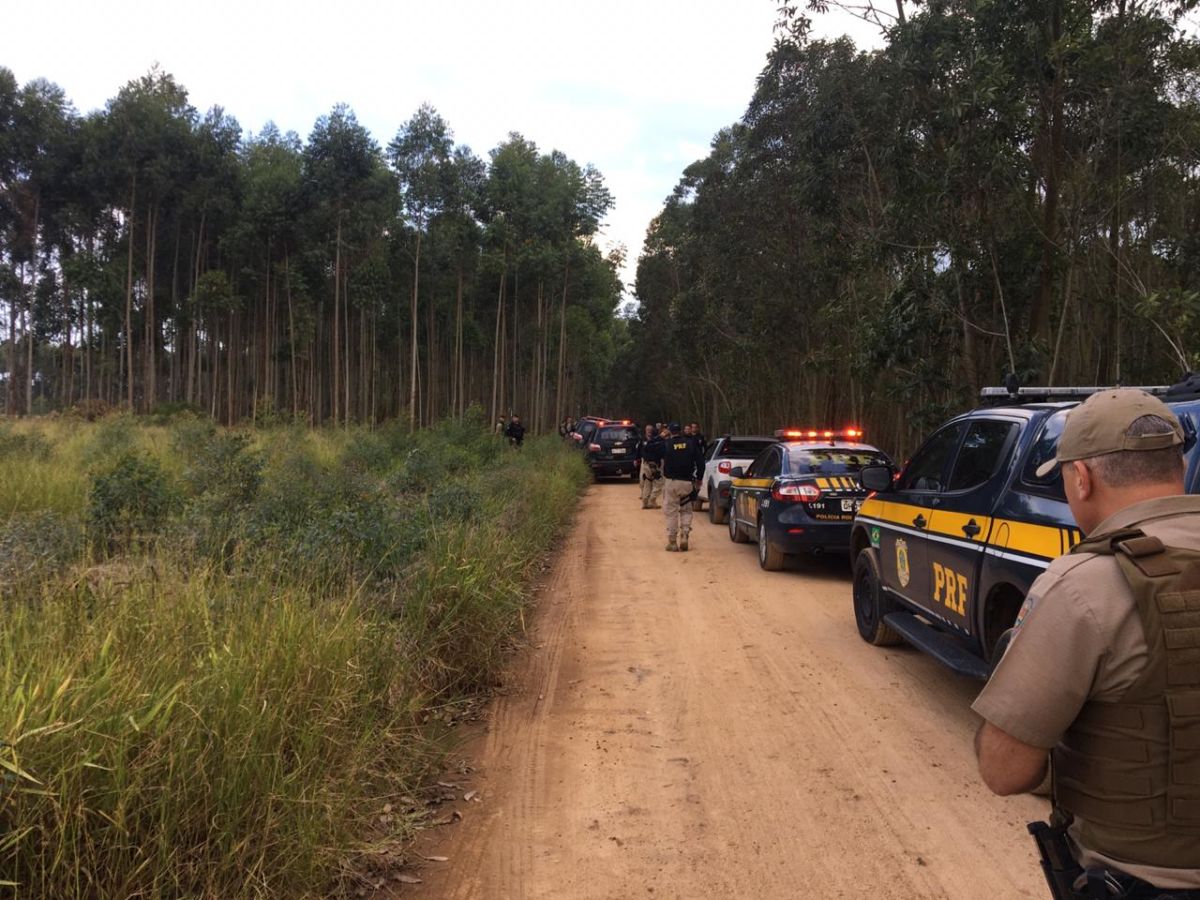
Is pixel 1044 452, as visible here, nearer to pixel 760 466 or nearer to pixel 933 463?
pixel 933 463

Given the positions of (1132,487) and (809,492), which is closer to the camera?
(1132,487)

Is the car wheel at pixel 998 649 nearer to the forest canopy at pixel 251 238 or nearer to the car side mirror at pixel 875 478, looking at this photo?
the car side mirror at pixel 875 478

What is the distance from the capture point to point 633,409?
2899 inches

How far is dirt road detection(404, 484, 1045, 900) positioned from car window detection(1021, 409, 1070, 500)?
1584mm

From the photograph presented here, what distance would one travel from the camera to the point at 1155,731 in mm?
1431

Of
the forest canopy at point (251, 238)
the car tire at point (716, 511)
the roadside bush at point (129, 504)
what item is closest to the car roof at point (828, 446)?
the car tire at point (716, 511)

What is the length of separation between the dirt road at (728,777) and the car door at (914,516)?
71 centimetres

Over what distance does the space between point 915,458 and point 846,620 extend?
2.15m

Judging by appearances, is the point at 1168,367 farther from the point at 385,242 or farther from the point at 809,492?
the point at 385,242

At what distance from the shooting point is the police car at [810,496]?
9.41 meters

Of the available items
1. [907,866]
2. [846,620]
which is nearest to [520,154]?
[846,620]

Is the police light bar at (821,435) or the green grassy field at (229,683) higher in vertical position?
the police light bar at (821,435)

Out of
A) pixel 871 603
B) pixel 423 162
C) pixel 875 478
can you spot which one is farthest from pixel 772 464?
pixel 423 162

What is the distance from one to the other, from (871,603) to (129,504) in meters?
7.04
